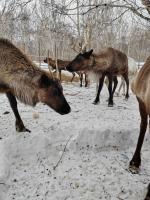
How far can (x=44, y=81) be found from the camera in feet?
13.2

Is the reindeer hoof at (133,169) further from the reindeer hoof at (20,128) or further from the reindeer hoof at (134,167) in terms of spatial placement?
the reindeer hoof at (20,128)

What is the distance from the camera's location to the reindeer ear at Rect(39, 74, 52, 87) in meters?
4.03

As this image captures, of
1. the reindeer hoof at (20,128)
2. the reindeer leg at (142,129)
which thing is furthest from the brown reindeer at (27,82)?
the reindeer leg at (142,129)

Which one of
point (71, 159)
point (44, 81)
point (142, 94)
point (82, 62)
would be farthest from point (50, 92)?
point (82, 62)

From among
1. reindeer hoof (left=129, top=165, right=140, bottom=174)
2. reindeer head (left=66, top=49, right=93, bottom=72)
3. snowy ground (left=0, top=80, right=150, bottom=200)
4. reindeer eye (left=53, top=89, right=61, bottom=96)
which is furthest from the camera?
reindeer head (left=66, top=49, right=93, bottom=72)

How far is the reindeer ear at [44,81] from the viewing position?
4031mm

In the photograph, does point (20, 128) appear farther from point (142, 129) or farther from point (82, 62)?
point (82, 62)

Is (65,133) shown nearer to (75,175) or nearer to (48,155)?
(48,155)

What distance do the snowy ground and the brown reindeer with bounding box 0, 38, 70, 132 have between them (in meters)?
0.58

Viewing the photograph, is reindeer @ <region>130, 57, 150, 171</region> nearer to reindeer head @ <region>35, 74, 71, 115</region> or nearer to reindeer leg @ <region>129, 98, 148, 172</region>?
reindeer leg @ <region>129, 98, 148, 172</region>

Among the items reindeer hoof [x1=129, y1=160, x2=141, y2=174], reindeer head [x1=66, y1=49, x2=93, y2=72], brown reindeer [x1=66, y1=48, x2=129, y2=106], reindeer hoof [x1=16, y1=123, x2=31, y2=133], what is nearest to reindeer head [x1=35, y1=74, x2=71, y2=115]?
reindeer hoof [x1=16, y1=123, x2=31, y2=133]

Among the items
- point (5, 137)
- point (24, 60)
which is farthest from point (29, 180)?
point (24, 60)

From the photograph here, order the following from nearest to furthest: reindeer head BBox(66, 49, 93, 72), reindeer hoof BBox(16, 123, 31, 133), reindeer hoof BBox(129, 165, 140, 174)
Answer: reindeer hoof BBox(129, 165, 140, 174)
reindeer hoof BBox(16, 123, 31, 133)
reindeer head BBox(66, 49, 93, 72)

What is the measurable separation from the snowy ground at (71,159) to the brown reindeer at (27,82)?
1.90 ft
